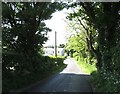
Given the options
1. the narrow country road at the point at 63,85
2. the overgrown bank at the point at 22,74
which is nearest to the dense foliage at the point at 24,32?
the overgrown bank at the point at 22,74

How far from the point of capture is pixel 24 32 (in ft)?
78.3

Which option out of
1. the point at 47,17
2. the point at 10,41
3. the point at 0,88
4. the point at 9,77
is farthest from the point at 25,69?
the point at 0,88

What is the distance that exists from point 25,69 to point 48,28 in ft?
19.8

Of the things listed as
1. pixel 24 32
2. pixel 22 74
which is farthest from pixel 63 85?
pixel 24 32

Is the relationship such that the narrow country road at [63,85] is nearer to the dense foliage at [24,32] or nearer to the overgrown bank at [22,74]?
the overgrown bank at [22,74]

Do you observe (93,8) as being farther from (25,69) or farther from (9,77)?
(9,77)

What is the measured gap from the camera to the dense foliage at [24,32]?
73.1ft

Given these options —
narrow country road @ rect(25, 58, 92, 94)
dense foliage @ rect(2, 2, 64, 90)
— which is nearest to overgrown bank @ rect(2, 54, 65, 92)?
dense foliage @ rect(2, 2, 64, 90)

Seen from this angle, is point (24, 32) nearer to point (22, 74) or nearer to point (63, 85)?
point (22, 74)

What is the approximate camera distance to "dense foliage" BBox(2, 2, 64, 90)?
878 inches

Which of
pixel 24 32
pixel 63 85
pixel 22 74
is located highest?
pixel 24 32

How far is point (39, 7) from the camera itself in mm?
23750

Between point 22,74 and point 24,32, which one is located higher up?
point 24,32

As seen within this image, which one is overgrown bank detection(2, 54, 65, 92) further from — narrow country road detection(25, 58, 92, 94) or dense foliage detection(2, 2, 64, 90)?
narrow country road detection(25, 58, 92, 94)
